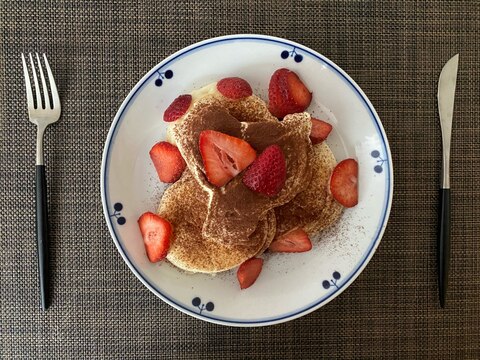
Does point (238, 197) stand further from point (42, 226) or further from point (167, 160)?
point (42, 226)

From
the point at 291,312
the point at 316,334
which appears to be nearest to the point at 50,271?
the point at 291,312

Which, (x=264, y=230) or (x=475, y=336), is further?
(x=475, y=336)

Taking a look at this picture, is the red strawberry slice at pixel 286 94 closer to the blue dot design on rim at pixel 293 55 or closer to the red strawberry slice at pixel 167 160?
the blue dot design on rim at pixel 293 55

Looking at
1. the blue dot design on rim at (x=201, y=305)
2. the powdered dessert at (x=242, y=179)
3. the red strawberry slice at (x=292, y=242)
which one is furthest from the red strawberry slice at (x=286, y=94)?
the blue dot design on rim at (x=201, y=305)

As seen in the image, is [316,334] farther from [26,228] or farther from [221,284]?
[26,228]

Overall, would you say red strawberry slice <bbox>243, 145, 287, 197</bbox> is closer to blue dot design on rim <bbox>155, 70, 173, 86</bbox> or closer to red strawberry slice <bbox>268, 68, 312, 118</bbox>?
red strawberry slice <bbox>268, 68, 312, 118</bbox>

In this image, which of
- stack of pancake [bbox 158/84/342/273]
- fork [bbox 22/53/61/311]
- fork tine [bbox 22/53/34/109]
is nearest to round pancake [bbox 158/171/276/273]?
stack of pancake [bbox 158/84/342/273]

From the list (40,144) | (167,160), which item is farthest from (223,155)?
(40,144)
